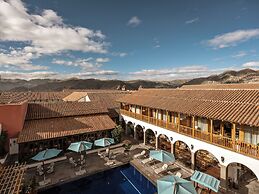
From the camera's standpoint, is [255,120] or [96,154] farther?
[96,154]

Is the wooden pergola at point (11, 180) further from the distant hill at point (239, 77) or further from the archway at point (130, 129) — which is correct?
the distant hill at point (239, 77)

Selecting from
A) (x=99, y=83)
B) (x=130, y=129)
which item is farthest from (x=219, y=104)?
(x=99, y=83)

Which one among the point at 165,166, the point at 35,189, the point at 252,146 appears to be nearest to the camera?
the point at 252,146

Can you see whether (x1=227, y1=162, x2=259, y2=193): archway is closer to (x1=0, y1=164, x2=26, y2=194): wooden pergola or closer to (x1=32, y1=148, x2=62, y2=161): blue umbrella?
(x1=0, y1=164, x2=26, y2=194): wooden pergola

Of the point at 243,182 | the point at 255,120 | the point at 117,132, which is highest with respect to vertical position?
the point at 255,120

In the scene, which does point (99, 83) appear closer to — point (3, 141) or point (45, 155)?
point (3, 141)

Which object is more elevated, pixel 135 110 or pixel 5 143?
pixel 135 110

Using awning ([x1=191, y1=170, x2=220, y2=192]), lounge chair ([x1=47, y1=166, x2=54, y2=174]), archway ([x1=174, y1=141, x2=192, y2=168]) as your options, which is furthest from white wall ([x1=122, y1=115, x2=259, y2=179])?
lounge chair ([x1=47, y1=166, x2=54, y2=174])

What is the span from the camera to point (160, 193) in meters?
12.0

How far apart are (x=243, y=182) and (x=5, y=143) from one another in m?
26.4

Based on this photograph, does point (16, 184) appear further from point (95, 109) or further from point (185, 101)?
point (95, 109)

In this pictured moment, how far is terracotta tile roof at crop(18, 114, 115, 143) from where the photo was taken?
69.1 feet

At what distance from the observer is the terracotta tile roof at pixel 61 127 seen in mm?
21072

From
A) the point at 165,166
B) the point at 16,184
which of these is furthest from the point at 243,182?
the point at 16,184
